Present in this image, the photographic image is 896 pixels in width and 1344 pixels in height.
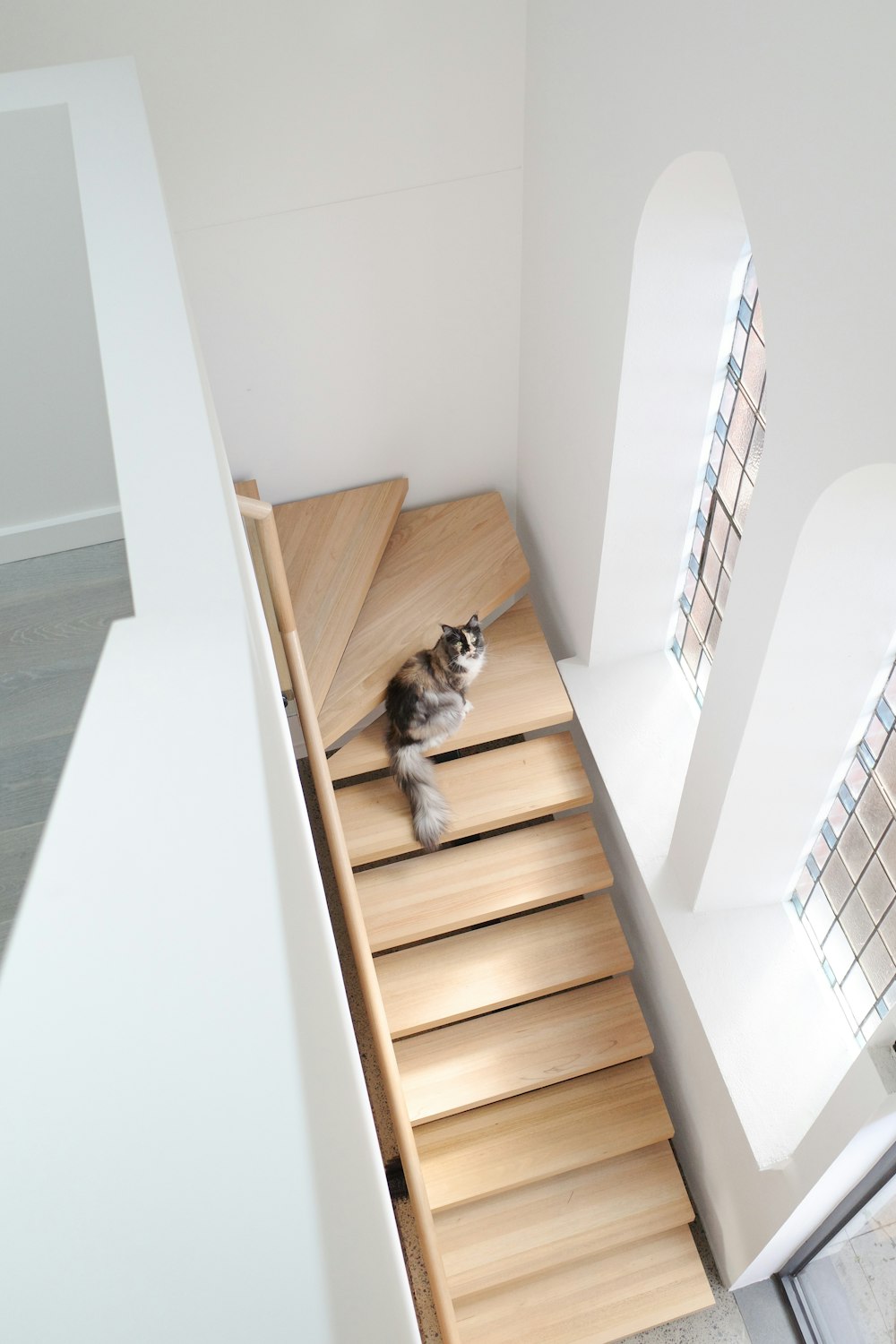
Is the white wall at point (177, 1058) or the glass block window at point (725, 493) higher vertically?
the glass block window at point (725, 493)

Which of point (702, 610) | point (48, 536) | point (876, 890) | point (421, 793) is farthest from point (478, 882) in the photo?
point (48, 536)

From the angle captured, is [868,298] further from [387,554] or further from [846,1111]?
[387,554]

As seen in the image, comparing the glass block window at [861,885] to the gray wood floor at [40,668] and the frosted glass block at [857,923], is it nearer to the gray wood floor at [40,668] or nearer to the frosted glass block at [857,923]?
the frosted glass block at [857,923]

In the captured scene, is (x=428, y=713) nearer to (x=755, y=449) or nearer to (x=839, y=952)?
(x=755, y=449)

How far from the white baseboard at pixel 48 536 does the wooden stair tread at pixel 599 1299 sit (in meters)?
3.43

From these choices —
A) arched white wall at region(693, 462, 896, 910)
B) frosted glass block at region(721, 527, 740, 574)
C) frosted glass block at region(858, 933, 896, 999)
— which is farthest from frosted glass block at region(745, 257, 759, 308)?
frosted glass block at region(858, 933, 896, 999)

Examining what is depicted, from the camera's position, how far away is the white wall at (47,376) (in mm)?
2295

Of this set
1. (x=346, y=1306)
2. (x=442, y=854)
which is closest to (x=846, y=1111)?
(x=442, y=854)

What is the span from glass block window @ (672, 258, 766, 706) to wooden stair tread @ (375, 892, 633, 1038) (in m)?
1.17

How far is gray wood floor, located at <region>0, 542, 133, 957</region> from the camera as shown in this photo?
1.58 meters

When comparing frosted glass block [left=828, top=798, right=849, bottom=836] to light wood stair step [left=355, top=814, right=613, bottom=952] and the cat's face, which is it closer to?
light wood stair step [left=355, top=814, right=613, bottom=952]

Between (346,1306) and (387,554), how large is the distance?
4.60 metres

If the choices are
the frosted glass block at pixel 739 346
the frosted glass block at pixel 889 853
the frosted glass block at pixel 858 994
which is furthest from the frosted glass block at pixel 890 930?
the frosted glass block at pixel 739 346

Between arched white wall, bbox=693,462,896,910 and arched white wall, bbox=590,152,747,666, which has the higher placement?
arched white wall, bbox=590,152,747,666
